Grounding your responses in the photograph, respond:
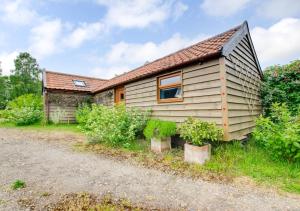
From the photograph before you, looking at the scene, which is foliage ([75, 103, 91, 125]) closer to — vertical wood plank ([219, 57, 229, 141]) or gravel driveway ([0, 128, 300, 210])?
gravel driveway ([0, 128, 300, 210])

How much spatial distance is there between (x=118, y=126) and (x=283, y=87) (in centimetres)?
759

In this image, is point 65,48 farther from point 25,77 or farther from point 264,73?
point 25,77

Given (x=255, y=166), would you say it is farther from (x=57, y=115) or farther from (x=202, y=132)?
(x=57, y=115)

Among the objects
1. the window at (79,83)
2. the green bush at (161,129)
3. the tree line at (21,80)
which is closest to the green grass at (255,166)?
the green bush at (161,129)

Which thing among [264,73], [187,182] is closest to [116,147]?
[187,182]

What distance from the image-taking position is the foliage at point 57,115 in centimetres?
1376

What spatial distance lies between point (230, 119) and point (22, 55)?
41885mm

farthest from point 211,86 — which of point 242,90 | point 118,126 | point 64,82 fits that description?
point 64,82

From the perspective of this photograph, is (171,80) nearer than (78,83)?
Yes

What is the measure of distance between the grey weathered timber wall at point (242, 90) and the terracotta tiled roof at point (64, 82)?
1216 centimetres

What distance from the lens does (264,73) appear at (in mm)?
9359

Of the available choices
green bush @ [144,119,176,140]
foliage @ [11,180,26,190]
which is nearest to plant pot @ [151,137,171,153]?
green bush @ [144,119,176,140]

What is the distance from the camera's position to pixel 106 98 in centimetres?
1294

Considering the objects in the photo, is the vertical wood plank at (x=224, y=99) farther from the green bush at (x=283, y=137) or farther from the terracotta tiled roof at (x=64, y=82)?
the terracotta tiled roof at (x=64, y=82)
